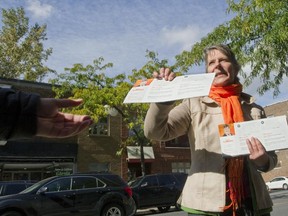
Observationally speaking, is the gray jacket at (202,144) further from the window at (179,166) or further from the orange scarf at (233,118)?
the window at (179,166)

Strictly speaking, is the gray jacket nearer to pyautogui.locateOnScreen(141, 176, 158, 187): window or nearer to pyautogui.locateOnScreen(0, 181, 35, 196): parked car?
pyautogui.locateOnScreen(0, 181, 35, 196): parked car

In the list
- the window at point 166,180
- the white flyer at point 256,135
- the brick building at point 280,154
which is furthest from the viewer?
the brick building at point 280,154

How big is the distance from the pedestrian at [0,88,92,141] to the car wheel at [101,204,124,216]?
37.5ft

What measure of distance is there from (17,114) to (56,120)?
0.22m

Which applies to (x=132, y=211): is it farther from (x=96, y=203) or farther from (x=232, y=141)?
(x=232, y=141)

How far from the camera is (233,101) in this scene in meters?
2.90

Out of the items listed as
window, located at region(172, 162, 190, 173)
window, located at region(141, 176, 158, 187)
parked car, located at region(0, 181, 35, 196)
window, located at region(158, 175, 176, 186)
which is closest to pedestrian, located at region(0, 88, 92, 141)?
parked car, located at region(0, 181, 35, 196)

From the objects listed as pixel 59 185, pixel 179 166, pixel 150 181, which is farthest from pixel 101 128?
pixel 59 185

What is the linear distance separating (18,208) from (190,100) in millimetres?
9623

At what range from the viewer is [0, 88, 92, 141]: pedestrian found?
143cm

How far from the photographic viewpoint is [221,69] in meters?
3.01

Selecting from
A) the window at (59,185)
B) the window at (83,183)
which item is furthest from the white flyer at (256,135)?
the window at (83,183)

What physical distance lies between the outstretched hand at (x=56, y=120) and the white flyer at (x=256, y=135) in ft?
3.98

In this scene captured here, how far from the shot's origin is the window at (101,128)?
2606cm
